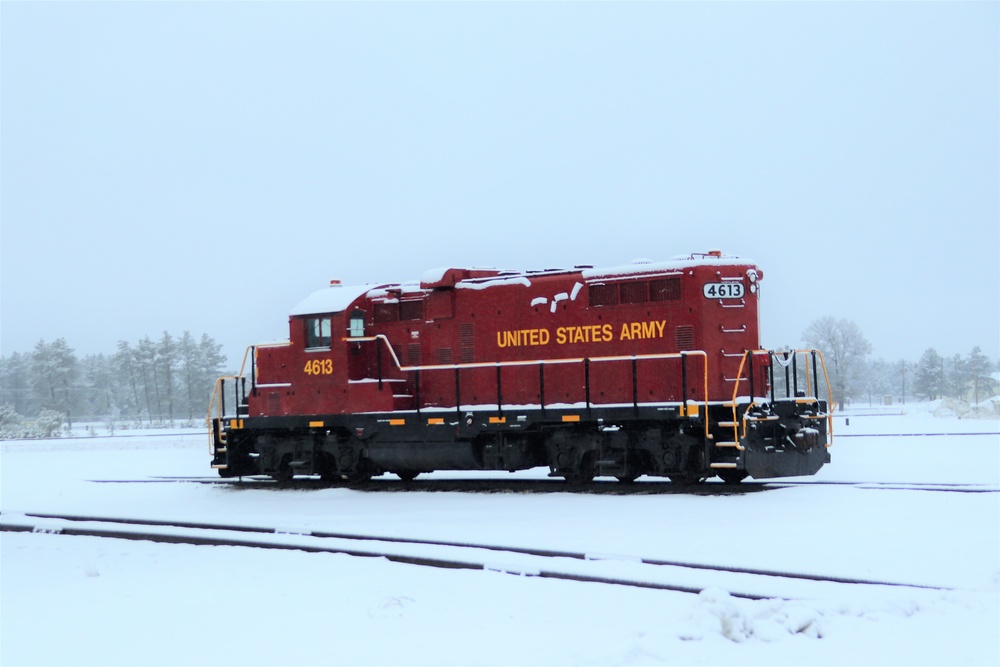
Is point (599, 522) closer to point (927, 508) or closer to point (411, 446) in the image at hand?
point (927, 508)

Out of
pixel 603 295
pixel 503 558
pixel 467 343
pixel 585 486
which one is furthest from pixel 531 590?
pixel 467 343

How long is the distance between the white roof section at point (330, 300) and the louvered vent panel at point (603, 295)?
4.40 meters

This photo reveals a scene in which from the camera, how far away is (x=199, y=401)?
3071 inches

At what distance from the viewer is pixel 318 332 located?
1739 cm

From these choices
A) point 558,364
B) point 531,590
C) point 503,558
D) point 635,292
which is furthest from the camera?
point 558,364

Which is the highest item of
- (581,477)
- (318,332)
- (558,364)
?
(318,332)

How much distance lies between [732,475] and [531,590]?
733 cm

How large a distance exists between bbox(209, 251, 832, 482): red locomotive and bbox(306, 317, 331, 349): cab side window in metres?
0.03

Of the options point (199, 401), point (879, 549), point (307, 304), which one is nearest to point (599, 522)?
point (879, 549)

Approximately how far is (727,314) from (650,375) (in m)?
1.43

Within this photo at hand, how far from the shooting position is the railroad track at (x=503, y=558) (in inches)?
305

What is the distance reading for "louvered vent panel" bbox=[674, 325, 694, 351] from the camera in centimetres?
1449

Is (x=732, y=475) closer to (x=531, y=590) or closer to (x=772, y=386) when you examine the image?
(x=772, y=386)

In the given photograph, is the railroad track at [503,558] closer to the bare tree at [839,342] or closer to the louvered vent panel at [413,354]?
the louvered vent panel at [413,354]
